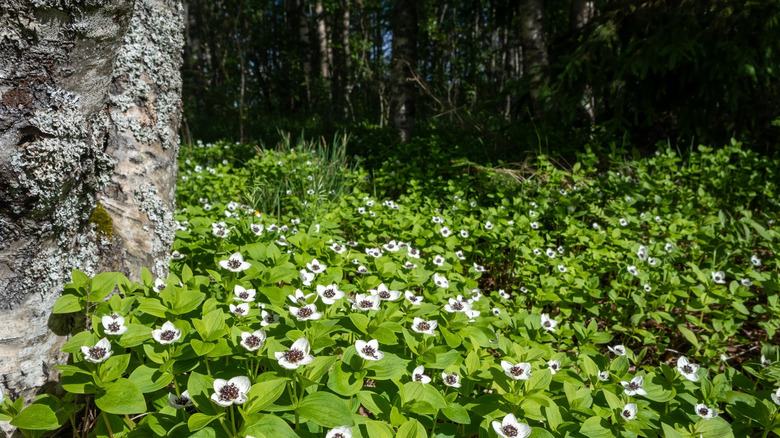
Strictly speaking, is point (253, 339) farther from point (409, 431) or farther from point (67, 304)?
point (67, 304)

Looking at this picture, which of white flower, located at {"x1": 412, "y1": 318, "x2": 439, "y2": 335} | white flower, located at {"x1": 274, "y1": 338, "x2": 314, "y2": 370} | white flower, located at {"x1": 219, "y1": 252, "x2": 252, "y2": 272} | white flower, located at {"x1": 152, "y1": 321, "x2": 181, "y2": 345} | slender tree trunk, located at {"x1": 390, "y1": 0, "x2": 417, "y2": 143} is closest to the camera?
white flower, located at {"x1": 274, "y1": 338, "x2": 314, "y2": 370}

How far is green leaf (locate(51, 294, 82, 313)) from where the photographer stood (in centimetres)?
143

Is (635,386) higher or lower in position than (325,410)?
lower

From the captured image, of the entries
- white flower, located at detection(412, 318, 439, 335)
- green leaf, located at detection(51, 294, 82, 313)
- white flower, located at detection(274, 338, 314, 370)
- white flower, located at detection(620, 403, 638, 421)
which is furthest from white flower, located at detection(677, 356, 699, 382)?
green leaf, located at detection(51, 294, 82, 313)

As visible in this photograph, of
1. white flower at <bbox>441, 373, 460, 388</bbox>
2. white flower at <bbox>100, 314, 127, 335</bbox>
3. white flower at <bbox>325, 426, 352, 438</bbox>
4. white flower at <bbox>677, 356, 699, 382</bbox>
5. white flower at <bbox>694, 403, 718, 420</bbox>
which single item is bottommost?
white flower at <bbox>694, 403, 718, 420</bbox>

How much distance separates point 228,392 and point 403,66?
6.07 meters

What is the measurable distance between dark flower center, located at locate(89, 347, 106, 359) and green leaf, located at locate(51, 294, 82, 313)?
1.00ft

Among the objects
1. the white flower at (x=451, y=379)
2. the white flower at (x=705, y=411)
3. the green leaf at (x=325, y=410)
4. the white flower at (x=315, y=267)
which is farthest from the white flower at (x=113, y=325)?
the white flower at (x=705, y=411)

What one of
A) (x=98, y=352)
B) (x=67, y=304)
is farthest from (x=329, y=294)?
(x=67, y=304)

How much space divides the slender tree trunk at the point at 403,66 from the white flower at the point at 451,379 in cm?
544

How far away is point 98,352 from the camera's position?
1.23 m

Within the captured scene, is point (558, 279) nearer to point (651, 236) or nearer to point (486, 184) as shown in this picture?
point (651, 236)

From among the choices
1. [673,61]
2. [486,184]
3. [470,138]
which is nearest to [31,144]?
[486,184]

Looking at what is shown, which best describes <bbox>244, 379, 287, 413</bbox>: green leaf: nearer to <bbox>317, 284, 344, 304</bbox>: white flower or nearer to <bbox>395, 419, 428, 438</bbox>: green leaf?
<bbox>395, 419, 428, 438</bbox>: green leaf
